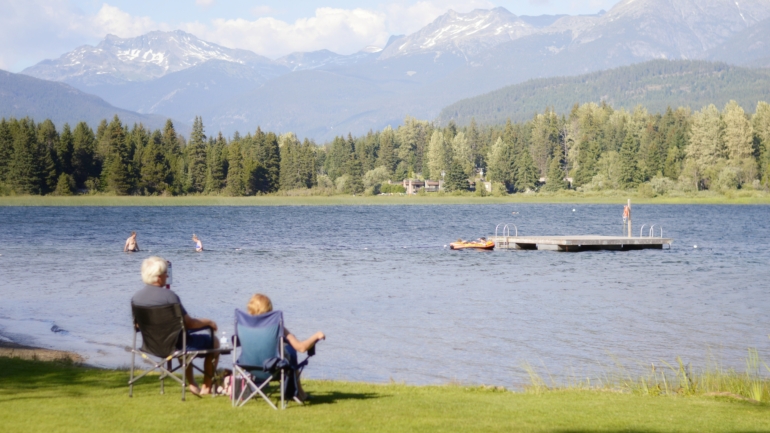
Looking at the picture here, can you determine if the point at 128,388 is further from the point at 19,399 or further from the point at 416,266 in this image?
the point at 416,266

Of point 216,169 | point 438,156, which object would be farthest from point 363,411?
point 438,156

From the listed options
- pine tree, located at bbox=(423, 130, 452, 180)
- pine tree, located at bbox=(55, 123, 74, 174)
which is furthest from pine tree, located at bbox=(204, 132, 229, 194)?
pine tree, located at bbox=(423, 130, 452, 180)

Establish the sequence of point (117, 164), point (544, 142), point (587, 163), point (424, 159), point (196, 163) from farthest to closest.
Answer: point (424, 159), point (544, 142), point (587, 163), point (196, 163), point (117, 164)

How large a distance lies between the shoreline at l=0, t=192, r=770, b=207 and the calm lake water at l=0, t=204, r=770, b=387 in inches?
2309

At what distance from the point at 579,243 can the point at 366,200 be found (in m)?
96.8

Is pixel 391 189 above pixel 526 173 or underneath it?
underneath

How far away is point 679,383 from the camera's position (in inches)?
536

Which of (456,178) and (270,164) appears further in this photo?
(456,178)

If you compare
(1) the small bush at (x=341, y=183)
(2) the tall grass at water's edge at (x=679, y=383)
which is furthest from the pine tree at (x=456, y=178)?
(2) the tall grass at water's edge at (x=679, y=383)

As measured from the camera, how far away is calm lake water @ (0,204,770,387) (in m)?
17.4

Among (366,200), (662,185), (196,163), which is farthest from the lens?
(366,200)

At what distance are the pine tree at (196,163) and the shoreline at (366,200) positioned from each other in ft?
11.5

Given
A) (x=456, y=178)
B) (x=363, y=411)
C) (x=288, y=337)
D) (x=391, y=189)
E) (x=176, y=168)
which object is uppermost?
(x=176, y=168)

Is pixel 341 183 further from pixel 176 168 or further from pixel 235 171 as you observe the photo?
pixel 176 168
